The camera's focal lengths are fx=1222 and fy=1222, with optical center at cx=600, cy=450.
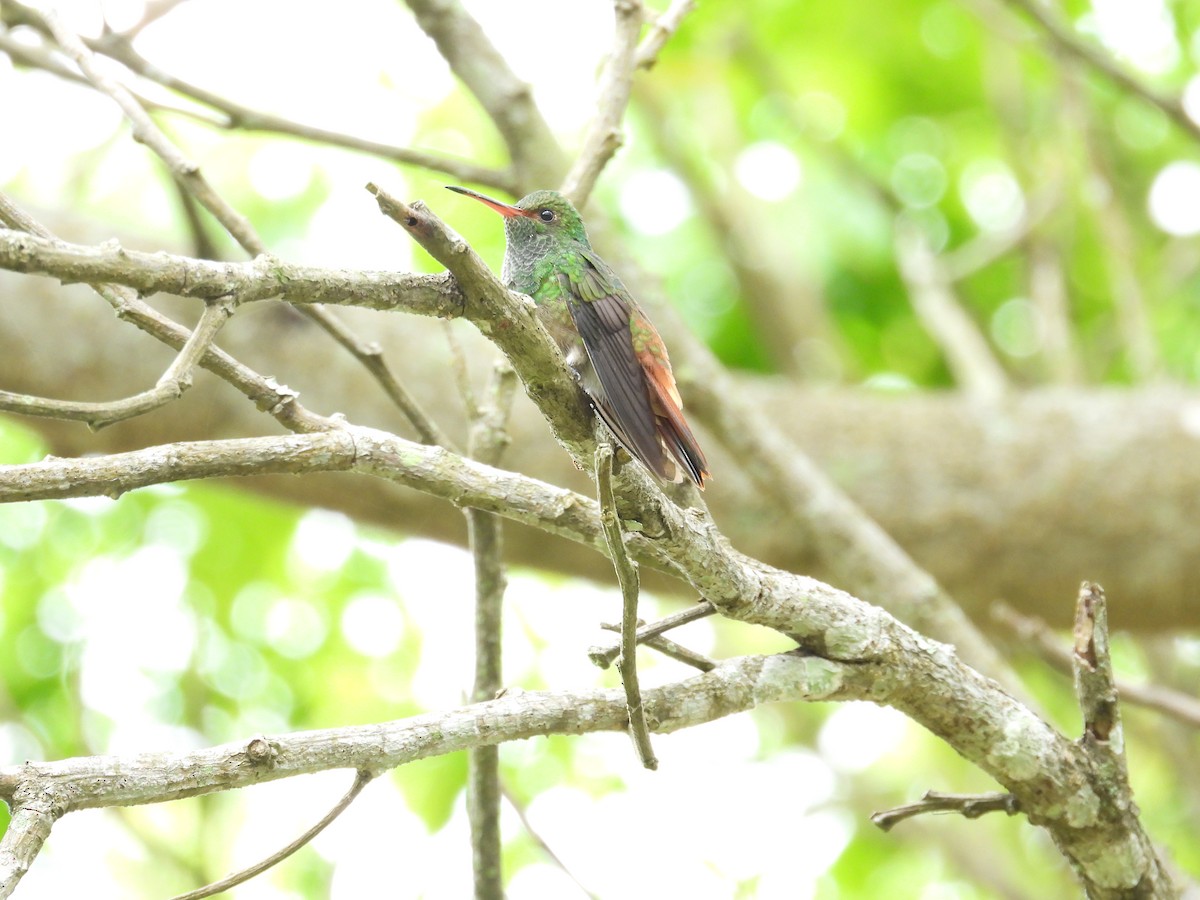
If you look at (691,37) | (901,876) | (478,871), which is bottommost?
(478,871)

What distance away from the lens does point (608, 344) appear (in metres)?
3.02

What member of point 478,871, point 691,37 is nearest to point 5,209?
point 478,871

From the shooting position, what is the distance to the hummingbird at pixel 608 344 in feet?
8.86

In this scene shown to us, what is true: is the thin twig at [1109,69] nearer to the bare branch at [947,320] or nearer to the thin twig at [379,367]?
the bare branch at [947,320]

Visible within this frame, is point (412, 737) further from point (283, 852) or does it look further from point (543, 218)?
point (543, 218)

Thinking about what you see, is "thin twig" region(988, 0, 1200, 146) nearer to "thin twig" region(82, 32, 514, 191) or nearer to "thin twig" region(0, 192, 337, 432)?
"thin twig" region(82, 32, 514, 191)

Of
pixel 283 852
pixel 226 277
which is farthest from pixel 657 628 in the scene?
pixel 226 277

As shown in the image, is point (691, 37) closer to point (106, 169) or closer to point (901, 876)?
point (106, 169)

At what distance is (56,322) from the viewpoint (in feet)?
19.3

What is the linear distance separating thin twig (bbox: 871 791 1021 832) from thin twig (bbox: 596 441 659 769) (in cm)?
83

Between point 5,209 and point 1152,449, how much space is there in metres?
5.90

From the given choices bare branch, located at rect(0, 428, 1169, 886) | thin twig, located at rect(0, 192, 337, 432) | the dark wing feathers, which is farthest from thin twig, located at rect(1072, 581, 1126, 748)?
thin twig, located at rect(0, 192, 337, 432)

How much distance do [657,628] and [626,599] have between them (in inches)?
15.4

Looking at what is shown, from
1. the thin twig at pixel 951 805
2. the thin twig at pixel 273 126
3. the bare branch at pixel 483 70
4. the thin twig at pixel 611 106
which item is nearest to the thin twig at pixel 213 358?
the thin twig at pixel 951 805
